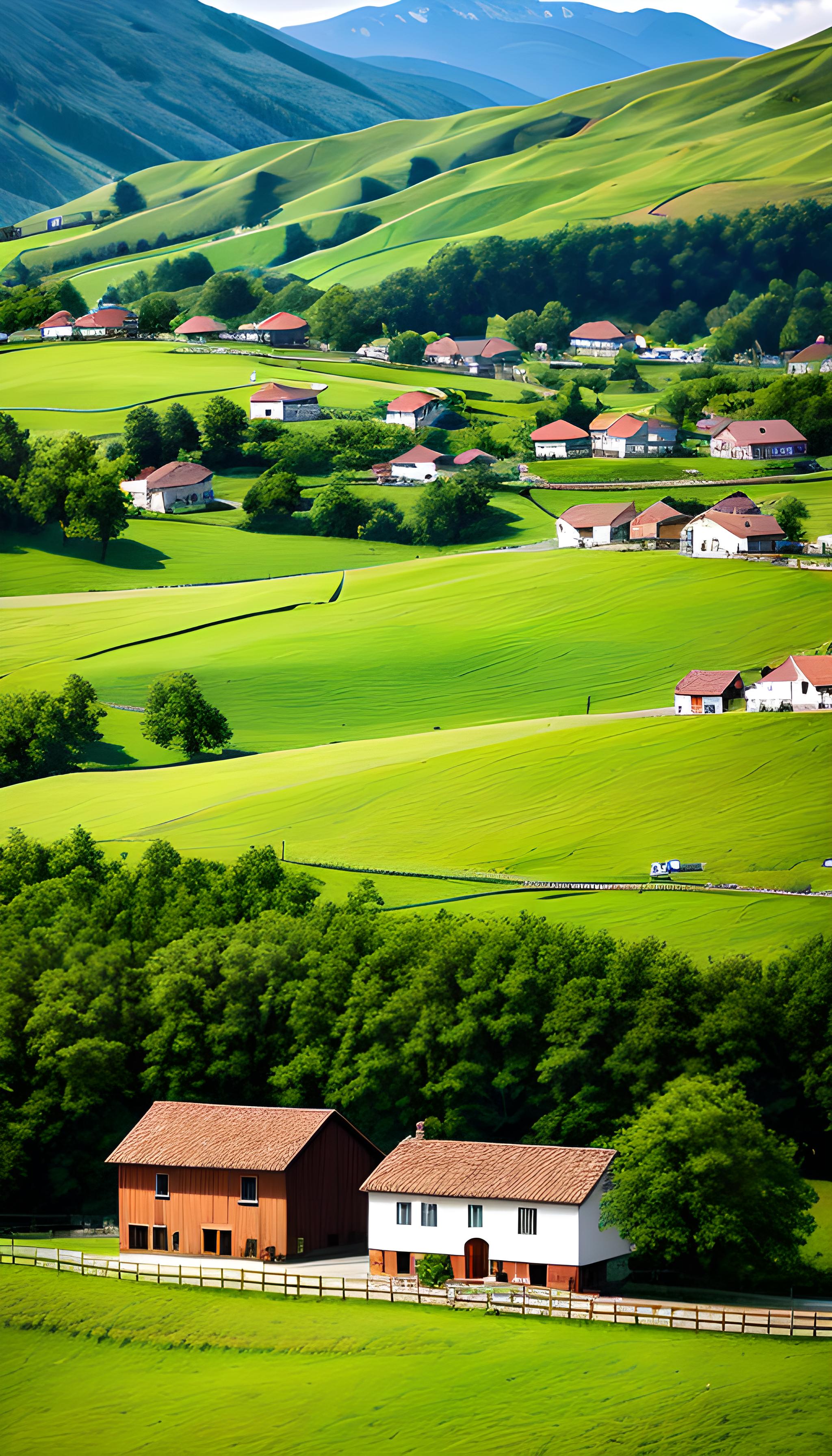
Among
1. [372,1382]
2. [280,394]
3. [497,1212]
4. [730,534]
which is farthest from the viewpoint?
[280,394]

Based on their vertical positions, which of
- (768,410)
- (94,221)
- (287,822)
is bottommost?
(287,822)

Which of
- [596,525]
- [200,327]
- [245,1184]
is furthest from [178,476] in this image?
[245,1184]

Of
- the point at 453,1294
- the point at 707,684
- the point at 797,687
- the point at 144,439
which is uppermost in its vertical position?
the point at 144,439

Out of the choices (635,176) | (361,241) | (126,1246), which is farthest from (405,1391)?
(361,241)

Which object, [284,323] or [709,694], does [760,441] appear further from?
[284,323]

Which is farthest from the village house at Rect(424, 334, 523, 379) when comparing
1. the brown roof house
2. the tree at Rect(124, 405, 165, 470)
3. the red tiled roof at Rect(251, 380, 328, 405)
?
the brown roof house

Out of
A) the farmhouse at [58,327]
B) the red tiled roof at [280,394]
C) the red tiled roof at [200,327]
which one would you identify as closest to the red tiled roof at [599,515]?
the red tiled roof at [280,394]

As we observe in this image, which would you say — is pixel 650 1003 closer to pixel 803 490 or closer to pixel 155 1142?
pixel 155 1142
